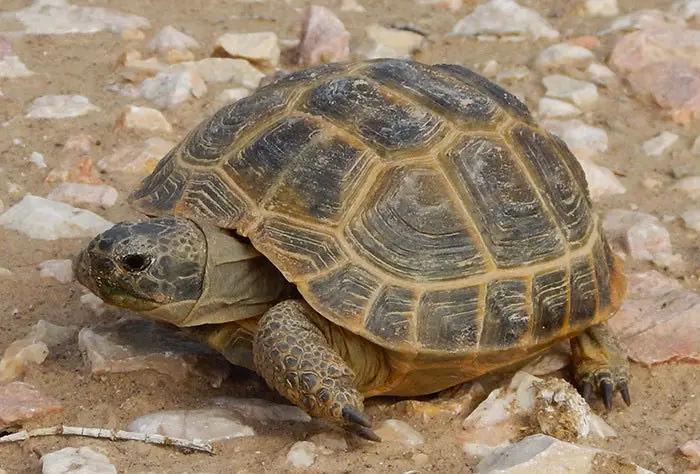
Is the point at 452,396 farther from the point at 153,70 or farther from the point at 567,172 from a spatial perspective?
the point at 153,70

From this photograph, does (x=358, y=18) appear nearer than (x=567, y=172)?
No

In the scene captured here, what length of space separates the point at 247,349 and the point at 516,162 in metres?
1.24

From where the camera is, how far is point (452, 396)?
3959mm

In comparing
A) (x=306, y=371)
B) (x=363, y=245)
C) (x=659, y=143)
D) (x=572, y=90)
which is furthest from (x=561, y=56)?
(x=306, y=371)

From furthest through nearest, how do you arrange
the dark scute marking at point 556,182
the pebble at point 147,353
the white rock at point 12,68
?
1. the white rock at point 12,68
2. the dark scute marking at point 556,182
3. the pebble at point 147,353

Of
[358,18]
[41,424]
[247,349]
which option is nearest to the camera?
[41,424]

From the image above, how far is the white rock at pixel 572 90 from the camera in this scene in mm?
6293

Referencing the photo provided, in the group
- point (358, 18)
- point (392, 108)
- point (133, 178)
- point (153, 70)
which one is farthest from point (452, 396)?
point (358, 18)

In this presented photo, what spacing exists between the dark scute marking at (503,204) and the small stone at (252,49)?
3008 mm

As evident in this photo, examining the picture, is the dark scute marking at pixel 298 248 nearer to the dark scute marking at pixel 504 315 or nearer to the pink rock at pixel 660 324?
the dark scute marking at pixel 504 315

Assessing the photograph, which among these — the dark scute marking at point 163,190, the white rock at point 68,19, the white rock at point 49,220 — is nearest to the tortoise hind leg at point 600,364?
the dark scute marking at point 163,190

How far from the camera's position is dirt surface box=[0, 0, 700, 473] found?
3.45 metres

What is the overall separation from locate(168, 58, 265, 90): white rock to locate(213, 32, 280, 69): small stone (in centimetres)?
7

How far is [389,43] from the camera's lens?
6980 mm
